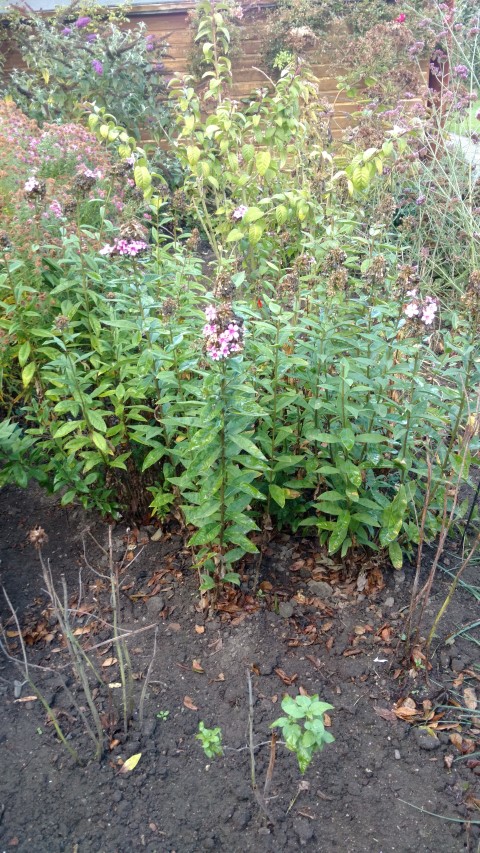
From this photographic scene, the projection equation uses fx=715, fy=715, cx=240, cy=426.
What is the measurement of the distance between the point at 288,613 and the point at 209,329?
124 centimetres

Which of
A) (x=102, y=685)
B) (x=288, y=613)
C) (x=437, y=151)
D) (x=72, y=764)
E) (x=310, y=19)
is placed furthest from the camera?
(x=310, y=19)

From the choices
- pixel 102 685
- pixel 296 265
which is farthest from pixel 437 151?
pixel 102 685

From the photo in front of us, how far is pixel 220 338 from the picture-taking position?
2.13 m

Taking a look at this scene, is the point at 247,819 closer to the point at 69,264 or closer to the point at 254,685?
the point at 254,685

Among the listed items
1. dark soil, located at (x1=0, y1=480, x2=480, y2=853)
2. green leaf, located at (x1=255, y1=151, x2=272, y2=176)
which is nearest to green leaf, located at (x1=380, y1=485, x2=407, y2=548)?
dark soil, located at (x1=0, y1=480, x2=480, y2=853)

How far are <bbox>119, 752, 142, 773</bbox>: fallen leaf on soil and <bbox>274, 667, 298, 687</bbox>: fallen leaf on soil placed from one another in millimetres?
554

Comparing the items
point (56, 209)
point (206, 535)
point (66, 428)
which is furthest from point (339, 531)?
point (56, 209)

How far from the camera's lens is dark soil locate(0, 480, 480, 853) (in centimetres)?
210

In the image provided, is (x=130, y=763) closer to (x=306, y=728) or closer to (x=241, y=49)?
(x=306, y=728)

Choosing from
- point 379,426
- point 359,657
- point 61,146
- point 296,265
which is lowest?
point 359,657

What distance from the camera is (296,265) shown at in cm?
291

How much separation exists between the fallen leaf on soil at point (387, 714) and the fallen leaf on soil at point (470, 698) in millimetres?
253

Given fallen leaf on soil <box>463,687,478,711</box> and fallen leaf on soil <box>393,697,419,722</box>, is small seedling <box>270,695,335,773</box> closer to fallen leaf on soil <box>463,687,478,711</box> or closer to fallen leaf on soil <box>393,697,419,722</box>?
→ fallen leaf on soil <box>393,697,419,722</box>

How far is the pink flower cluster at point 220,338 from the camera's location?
2133 millimetres
